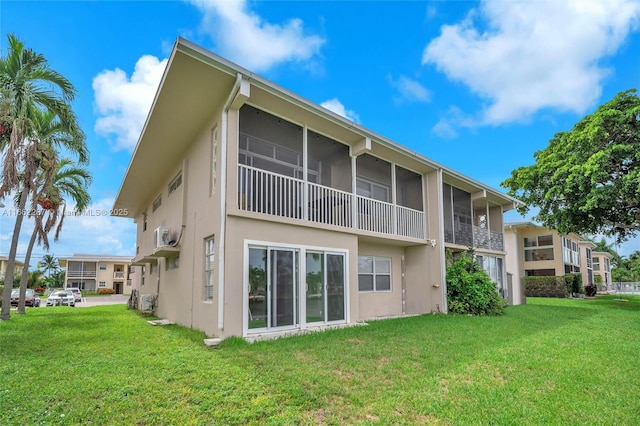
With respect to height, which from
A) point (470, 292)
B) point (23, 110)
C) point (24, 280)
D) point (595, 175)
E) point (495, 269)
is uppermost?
point (23, 110)

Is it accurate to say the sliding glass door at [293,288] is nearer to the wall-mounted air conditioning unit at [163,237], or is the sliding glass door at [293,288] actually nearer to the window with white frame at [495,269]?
the wall-mounted air conditioning unit at [163,237]

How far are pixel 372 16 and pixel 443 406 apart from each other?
12.2 meters

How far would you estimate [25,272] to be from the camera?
1472 centimetres

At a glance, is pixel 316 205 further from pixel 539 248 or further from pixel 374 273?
pixel 539 248

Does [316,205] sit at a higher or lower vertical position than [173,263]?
higher

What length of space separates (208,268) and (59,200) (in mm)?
10477

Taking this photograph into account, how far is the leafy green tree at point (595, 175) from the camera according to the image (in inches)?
545

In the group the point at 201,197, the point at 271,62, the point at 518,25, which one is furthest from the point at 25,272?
the point at 518,25

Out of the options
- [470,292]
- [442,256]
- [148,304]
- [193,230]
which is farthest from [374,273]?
[148,304]

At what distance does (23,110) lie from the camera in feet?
30.0

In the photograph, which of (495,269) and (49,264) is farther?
(49,264)

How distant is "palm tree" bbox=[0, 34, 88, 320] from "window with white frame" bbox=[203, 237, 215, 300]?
524 cm

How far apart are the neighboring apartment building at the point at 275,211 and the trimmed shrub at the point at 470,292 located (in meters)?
0.40

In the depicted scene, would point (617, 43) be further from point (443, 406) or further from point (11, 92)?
point (11, 92)
